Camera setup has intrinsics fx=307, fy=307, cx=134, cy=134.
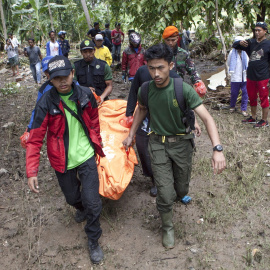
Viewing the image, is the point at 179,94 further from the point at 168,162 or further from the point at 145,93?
the point at 168,162

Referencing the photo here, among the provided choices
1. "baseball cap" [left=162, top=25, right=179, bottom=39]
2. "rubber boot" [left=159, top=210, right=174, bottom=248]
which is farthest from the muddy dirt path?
"baseball cap" [left=162, top=25, right=179, bottom=39]

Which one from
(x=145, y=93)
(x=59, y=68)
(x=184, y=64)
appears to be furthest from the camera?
(x=184, y=64)

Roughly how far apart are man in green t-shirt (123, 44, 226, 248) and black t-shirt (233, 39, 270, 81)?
11.5 ft

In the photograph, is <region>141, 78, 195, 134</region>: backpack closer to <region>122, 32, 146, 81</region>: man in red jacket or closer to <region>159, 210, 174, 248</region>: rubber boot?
<region>159, 210, 174, 248</region>: rubber boot

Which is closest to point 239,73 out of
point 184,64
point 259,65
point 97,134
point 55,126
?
point 259,65

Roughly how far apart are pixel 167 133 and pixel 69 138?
2.96ft

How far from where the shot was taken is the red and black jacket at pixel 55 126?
2.63m

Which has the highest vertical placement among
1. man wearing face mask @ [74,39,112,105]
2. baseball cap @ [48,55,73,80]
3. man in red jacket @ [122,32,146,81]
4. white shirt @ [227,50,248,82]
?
baseball cap @ [48,55,73,80]

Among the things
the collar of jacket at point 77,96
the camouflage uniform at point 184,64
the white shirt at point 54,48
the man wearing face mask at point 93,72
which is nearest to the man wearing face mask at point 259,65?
the camouflage uniform at point 184,64

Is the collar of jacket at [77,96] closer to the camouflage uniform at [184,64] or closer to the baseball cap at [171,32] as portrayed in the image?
the baseball cap at [171,32]

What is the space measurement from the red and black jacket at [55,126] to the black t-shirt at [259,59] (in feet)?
13.0

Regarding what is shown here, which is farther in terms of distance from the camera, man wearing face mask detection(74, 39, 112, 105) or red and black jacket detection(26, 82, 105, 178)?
man wearing face mask detection(74, 39, 112, 105)

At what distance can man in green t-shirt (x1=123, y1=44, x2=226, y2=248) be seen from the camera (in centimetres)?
264

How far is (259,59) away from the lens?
224 inches
